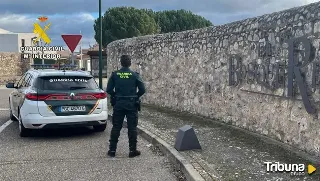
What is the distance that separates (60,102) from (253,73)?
4234 mm

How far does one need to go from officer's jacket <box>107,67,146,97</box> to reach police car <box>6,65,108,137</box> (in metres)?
1.78

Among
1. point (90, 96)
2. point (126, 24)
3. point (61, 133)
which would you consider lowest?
point (61, 133)

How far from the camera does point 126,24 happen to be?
48.2 m

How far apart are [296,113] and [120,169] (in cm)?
322

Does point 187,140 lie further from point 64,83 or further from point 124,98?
point 64,83

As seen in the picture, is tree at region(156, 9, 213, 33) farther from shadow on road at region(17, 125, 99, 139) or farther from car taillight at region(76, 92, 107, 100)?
car taillight at region(76, 92, 107, 100)

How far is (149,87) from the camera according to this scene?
45.1 feet

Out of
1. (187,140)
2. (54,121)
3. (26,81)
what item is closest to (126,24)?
(26,81)

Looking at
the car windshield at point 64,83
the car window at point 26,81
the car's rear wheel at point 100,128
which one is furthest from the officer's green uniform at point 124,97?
the car window at point 26,81

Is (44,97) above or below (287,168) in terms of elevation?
above

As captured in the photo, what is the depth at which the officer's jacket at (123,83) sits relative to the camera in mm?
6416

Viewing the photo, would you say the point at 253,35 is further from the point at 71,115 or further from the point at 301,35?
the point at 71,115

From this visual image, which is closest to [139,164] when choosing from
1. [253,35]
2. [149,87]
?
[253,35]

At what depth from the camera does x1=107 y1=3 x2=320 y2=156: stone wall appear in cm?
606
